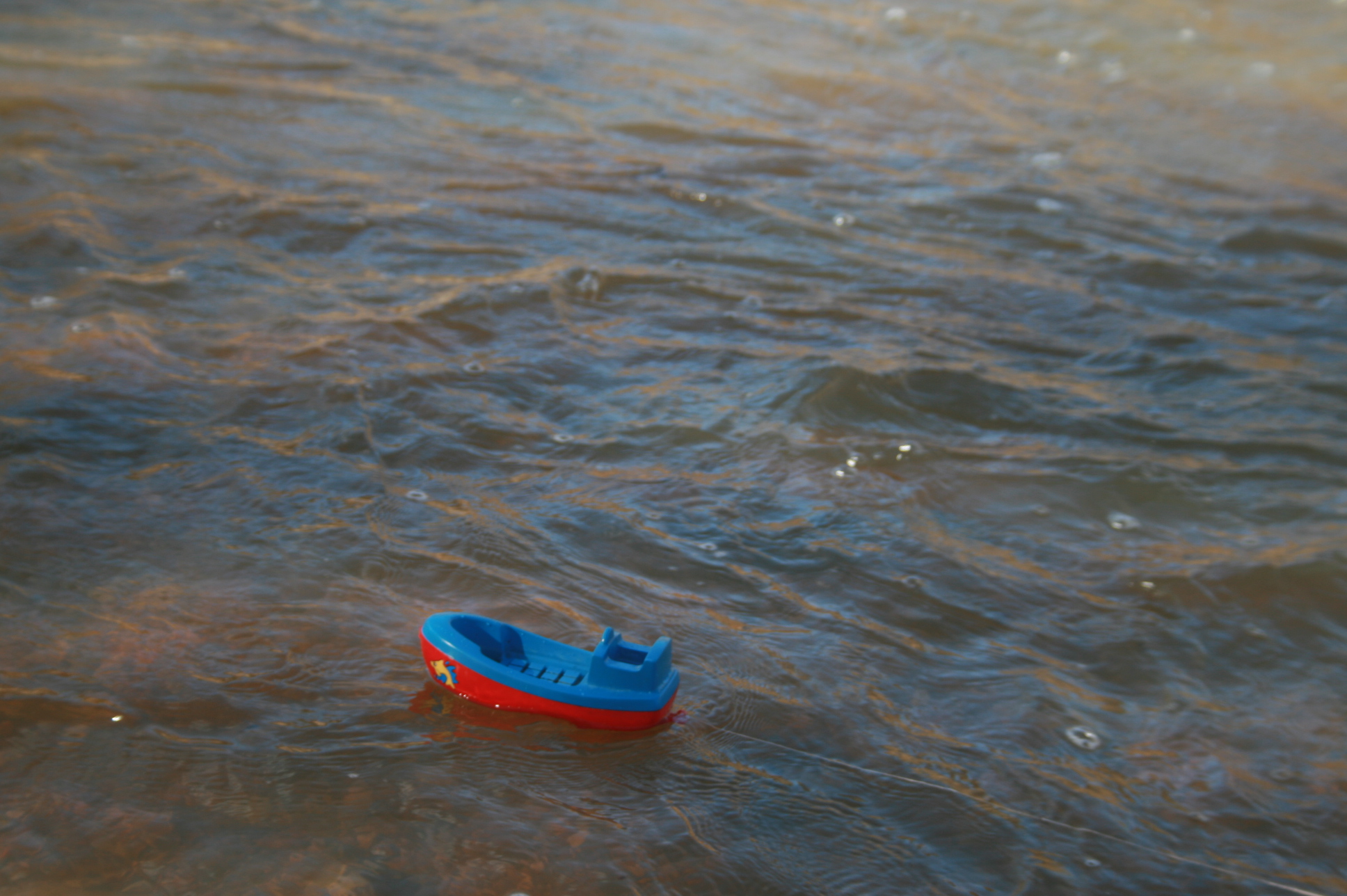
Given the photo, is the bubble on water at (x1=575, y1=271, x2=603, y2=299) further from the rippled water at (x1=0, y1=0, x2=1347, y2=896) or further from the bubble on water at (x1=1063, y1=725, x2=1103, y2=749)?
the bubble on water at (x1=1063, y1=725, x2=1103, y2=749)

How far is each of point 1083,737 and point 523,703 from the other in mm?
1379

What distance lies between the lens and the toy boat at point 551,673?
229 centimetres

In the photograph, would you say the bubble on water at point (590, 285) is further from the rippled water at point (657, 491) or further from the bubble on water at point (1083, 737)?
the bubble on water at point (1083, 737)

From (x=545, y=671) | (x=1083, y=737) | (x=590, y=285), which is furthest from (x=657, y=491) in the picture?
(x=590, y=285)

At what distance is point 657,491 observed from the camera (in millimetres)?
3482

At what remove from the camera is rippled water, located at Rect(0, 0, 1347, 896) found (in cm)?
225

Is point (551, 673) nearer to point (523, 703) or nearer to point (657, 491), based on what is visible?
point (523, 703)

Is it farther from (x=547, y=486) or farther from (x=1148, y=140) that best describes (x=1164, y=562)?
(x=1148, y=140)

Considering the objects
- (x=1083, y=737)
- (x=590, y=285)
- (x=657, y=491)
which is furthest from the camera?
(x=590, y=285)

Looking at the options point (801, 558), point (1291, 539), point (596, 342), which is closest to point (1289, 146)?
point (1291, 539)

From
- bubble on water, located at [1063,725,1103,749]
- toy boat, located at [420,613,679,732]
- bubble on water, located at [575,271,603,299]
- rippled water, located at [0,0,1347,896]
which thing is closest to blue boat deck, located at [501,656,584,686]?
toy boat, located at [420,613,679,732]

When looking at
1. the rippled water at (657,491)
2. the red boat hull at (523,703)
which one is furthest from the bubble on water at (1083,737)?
the red boat hull at (523,703)

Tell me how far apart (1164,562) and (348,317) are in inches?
128

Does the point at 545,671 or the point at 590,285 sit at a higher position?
the point at 590,285
